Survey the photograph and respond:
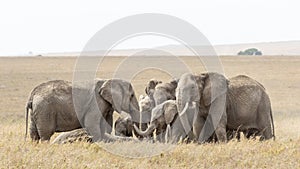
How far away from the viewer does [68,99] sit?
14.0 metres

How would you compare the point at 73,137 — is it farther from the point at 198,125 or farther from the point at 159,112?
the point at 198,125

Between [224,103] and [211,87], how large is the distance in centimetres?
59

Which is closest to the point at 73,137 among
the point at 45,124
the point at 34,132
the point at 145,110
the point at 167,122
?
the point at 45,124

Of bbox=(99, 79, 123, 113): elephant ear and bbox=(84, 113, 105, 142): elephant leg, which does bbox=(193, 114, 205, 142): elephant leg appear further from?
bbox=(84, 113, 105, 142): elephant leg

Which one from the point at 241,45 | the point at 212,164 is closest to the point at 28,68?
the point at 212,164

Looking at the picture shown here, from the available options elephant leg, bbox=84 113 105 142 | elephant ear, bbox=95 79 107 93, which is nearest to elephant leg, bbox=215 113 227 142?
elephant leg, bbox=84 113 105 142

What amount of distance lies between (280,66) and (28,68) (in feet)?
71.7

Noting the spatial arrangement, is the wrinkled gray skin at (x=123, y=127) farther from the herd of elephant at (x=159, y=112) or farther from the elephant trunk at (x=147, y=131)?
the elephant trunk at (x=147, y=131)

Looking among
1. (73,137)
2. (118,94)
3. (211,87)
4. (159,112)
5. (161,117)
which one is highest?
(211,87)

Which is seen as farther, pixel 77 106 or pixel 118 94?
pixel 118 94

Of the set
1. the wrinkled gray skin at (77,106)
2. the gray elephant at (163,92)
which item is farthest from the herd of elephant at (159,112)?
the gray elephant at (163,92)

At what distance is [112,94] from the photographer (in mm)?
14273

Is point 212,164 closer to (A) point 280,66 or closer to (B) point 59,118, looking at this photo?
(B) point 59,118

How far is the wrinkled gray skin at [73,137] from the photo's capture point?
44.4 ft
